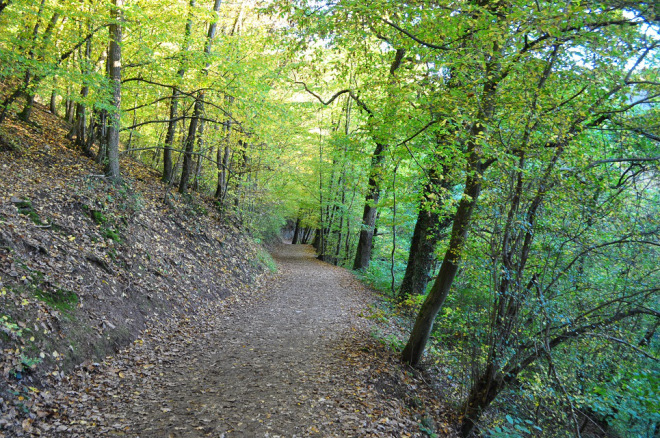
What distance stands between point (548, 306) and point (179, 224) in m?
10.4

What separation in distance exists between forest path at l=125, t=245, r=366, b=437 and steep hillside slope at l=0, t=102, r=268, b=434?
1.16 metres

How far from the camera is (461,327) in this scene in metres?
6.20

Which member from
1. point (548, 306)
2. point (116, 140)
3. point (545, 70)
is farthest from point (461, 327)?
point (116, 140)

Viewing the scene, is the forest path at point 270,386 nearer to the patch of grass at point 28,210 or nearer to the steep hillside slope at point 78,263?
the steep hillside slope at point 78,263

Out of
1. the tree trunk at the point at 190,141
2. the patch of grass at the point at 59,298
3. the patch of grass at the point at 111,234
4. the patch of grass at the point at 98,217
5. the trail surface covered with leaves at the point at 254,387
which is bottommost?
the trail surface covered with leaves at the point at 254,387

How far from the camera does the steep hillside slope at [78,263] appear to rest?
177 inches

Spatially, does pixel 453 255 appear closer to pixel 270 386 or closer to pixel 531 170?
pixel 531 170

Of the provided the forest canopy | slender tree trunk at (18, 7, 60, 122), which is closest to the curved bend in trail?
the forest canopy

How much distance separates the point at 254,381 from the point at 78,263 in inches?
154

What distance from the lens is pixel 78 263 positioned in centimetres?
630

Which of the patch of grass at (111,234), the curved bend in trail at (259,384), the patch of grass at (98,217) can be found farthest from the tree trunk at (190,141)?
the curved bend in trail at (259,384)

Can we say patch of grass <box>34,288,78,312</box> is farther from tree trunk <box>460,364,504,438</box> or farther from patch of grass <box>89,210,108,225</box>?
tree trunk <box>460,364,504,438</box>

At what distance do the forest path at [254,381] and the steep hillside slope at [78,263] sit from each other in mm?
1162

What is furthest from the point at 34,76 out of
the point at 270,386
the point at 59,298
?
→ the point at 270,386
